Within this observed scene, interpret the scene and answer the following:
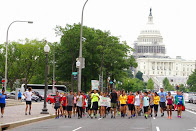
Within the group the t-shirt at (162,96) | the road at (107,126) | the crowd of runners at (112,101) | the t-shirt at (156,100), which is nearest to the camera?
the road at (107,126)

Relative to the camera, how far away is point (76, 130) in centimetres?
1978

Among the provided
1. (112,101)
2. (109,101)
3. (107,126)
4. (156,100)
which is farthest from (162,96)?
→ (107,126)

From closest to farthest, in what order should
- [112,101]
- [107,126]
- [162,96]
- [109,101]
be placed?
Result: [107,126]
[112,101]
[162,96]
[109,101]

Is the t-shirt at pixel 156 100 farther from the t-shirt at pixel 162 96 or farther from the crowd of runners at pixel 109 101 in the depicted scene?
the t-shirt at pixel 162 96

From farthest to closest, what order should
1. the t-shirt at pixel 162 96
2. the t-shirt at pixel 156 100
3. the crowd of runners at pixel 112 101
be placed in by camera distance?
the t-shirt at pixel 156 100
the t-shirt at pixel 162 96
the crowd of runners at pixel 112 101

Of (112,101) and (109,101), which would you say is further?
(109,101)

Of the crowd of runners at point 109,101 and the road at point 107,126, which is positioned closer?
the road at point 107,126

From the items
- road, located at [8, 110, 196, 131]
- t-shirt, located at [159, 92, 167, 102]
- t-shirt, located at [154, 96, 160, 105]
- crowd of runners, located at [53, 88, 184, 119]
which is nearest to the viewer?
road, located at [8, 110, 196, 131]

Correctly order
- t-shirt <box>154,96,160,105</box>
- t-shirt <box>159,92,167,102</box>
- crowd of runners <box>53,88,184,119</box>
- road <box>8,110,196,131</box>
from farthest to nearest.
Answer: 1. t-shirt <box>154,96,160,105</box>
2. t-shirt <box>159,92,167,102</box>
3. crowd of runners <box>53,88,184,119</box>
4. road <box>8,110,196,131</box>

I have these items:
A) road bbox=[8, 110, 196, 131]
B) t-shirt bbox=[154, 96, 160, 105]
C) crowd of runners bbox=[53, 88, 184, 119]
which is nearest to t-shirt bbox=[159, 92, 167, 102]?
crowd of runners bbox=[53, 88, 184, 119]

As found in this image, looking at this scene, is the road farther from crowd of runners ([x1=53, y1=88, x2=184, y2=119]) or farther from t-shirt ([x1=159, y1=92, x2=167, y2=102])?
t-shirt ([x1=159, y1=92, x2=167, y2=102])

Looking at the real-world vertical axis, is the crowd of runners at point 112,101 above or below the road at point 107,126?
above

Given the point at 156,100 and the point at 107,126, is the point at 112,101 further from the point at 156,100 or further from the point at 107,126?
the point at 107,126

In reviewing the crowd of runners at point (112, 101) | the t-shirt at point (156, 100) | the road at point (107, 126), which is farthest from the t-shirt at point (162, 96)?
the road at point (107, 126)
